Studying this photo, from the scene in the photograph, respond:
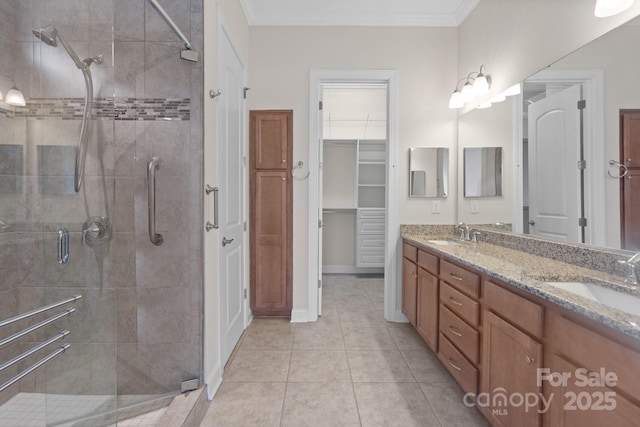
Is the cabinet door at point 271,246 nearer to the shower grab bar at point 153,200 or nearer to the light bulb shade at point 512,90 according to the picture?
the shower grab bar at point 153,200

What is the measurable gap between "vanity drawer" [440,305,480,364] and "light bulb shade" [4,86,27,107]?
2464 mm

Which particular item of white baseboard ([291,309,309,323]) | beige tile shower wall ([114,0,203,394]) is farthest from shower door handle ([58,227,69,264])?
white baseboard ([291,309,309,323])

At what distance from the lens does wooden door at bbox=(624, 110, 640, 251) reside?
4.25 ft

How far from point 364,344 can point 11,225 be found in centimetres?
232

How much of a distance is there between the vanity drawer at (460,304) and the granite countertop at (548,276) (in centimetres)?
21

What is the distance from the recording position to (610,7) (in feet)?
4.60

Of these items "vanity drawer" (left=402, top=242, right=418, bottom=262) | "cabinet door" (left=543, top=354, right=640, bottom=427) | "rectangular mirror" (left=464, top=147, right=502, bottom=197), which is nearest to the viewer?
"cabinet door" (left=543, top=354, right=640, bottom=427)

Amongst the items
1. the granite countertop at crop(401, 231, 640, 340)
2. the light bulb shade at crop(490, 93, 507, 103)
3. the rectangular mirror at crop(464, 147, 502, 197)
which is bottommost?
the granite countertop at crop(401, 231, 640, 340)

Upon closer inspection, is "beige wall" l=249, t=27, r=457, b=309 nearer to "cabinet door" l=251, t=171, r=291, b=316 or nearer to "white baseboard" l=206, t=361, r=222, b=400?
"cabinet door" l=251, t=171, r=291, b=316

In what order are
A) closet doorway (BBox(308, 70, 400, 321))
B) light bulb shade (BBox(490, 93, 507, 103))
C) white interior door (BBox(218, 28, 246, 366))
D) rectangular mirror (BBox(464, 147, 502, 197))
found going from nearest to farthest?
white interior door (BBox(218, 28, 246, 366)), light bulb shade (BBox(490, 93, 507, 103)), rectangular mirror (BBox(464, 147, 502, 197)), closet doorway (BBox(308, 70, 400, 321))

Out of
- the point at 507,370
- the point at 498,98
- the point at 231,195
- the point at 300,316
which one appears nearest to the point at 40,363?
the point at 231,195

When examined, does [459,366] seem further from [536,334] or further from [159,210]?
[159,210]

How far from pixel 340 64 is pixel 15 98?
2.43 meters

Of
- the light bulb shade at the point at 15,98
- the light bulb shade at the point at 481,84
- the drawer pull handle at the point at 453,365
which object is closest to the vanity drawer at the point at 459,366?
the drawer pull handle at the point at 453,365
